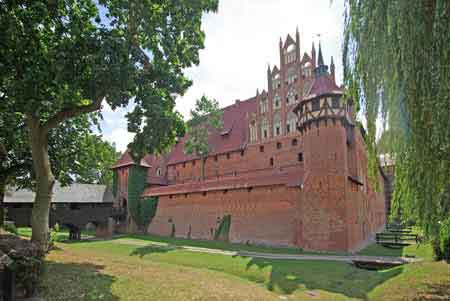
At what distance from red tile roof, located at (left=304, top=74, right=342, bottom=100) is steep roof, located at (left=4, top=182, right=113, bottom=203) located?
959 inches

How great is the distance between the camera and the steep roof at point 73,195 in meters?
28.7

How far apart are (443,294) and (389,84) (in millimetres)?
6769

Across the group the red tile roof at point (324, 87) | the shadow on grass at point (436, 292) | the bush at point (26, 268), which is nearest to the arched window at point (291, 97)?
the red tile roof at point (324, 87)

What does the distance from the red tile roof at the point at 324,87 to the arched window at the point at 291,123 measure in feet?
14.4

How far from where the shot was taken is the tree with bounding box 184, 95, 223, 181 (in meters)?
27.9

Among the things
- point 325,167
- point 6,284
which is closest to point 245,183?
point 325,167

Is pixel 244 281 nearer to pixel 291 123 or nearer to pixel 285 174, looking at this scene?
pixel 285 174

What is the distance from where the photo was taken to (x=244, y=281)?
10789 mm

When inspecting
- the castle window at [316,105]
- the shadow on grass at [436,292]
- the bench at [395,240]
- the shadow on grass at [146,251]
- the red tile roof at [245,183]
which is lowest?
the shadow on grass at [146,251]

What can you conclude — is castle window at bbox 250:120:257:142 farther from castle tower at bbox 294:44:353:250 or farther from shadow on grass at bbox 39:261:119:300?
shadow on grass at bbox 39:261:119:300

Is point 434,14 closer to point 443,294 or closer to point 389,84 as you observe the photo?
point 389,84

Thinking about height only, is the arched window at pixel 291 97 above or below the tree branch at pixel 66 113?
above

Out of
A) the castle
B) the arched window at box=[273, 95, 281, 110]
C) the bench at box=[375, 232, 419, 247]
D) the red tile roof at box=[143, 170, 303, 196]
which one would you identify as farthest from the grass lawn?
the arched window at box=[273, 95, 281, 110]

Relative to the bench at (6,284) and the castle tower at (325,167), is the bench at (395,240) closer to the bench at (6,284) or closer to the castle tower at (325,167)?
the castle tower at (325,167)
